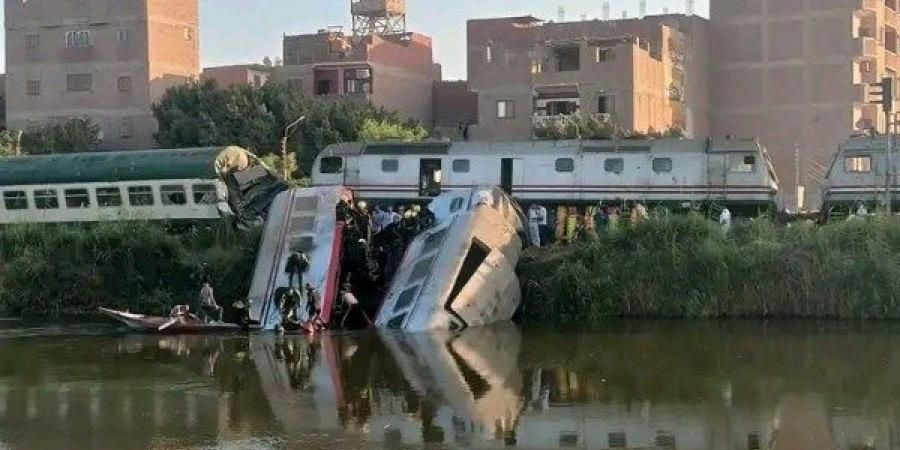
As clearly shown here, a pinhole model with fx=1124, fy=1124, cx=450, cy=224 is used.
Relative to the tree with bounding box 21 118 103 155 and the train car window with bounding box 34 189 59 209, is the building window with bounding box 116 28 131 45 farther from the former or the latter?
the train car window with bounding box 34 189 59 209

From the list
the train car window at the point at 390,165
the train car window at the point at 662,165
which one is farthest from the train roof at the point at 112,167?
the train car window at the point at 662,165

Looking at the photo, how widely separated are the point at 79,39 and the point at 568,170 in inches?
1453

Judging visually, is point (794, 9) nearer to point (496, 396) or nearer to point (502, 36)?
point (502, 36)

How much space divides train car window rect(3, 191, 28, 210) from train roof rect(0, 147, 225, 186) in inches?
12.2

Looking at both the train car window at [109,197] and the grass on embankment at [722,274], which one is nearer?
the grass on embankment at [722,274]

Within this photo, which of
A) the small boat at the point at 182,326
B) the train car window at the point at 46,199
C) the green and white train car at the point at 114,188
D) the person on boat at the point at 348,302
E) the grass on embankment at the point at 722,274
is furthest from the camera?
the train car window at the point at 46,199

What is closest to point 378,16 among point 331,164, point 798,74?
point 798,74

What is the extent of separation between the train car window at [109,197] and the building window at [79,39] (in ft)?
97.6

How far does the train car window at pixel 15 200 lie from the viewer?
3428 centimetres

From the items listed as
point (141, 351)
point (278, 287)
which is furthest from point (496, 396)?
point (278, 287)

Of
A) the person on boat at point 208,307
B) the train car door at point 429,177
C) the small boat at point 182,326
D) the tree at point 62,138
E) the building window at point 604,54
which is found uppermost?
the building window at point 604,54

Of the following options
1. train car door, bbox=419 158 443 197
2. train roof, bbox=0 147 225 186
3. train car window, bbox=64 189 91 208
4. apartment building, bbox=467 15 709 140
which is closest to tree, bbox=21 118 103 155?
apartment building, bbox=467 15 709 140

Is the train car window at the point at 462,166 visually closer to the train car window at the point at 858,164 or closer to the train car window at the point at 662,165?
the train car window at the point at 662,165

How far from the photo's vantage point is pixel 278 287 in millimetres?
24969
